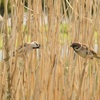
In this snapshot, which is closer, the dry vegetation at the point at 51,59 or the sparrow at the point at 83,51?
the sparrow at the point at 83,51

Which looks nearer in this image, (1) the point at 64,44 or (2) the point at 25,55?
(2) the point at 25,55

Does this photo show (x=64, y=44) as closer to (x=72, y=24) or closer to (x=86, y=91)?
(x=72, y=24)

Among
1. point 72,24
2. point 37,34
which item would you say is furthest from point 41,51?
point 72,24

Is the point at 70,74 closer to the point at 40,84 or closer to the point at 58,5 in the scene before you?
the point at 40,84

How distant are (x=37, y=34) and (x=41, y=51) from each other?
0.22ft

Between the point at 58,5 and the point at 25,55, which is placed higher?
the point at 58,5

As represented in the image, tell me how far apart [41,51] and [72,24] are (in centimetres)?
17

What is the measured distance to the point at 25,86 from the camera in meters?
1.30

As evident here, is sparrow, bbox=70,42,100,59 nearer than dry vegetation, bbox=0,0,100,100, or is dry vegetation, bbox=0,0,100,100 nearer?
sparrow, bbox=70,42,100,59

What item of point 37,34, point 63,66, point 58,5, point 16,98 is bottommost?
point 16,98

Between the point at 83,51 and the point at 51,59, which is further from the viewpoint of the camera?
the point at 51,59

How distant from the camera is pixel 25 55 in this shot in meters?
1.22

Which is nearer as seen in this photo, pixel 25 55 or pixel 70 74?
pixel 25 55

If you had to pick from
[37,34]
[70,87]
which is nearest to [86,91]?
[70,87]
